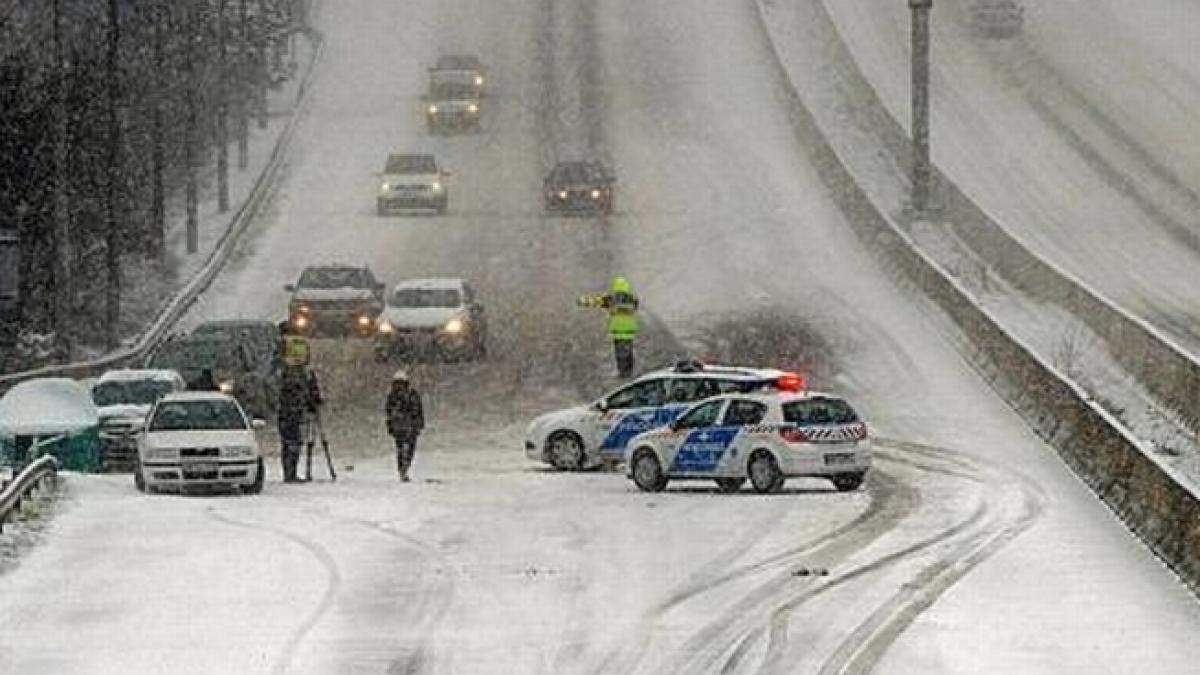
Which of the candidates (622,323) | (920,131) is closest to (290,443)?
(622,323)

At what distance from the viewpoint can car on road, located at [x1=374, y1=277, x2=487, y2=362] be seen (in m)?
51.5

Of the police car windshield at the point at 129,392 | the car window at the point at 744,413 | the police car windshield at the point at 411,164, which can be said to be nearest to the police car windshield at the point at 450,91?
the police car windshield at the point at 411,164

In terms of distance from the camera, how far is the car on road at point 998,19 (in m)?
93.1

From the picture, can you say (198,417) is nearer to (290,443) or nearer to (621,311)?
(290,443)

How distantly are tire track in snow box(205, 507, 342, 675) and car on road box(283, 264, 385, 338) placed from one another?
2270 cm

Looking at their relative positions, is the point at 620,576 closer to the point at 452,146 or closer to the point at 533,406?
the point at 533,406

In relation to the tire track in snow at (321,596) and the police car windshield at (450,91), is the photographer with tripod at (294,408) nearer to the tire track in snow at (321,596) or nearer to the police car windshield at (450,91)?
the tire track in snow at (321,596)

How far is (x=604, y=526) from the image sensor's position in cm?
3103

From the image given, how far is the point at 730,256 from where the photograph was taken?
63.7 metres

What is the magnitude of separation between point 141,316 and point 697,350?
13.8 metres

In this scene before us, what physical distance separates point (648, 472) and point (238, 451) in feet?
16.0

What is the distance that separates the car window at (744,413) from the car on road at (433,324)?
16.0 meters

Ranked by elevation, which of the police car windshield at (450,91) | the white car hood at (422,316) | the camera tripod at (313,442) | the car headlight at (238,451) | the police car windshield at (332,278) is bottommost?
the camera tripod at (313,442)

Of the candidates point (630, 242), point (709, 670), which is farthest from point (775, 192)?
point (709, 670)
